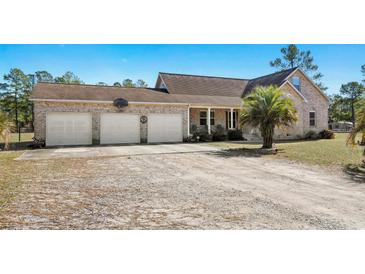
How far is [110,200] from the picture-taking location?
489 cm

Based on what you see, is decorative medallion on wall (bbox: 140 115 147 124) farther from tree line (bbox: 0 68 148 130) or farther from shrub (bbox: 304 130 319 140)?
tree line (bbox: 0 68 148 130)

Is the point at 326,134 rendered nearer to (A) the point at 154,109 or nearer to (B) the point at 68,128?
(A) the point at 154,109

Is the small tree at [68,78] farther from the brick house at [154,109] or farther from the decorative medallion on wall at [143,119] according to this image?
the decorative medallion on wall at [143,119]

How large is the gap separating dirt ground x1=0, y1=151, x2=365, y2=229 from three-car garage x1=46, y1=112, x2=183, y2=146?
8.43 metres

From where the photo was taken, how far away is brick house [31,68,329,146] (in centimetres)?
1617

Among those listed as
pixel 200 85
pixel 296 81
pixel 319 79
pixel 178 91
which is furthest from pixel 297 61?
pixel 178 91

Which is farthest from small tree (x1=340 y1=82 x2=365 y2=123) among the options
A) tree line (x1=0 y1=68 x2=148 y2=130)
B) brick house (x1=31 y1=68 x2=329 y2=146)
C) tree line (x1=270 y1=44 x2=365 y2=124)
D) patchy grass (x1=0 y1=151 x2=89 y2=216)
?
tree line (x1=0 y1=68 x2=148 y2=130)

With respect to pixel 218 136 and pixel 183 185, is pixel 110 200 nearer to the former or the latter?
pixel 183 185

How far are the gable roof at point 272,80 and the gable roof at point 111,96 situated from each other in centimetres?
374

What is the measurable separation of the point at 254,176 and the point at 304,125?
18425 mm

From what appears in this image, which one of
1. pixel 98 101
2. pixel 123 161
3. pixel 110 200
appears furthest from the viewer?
pixel 98 101

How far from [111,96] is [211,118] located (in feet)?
30.4

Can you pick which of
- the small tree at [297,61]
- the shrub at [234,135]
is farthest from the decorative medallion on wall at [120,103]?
the small tree at [297,61]
